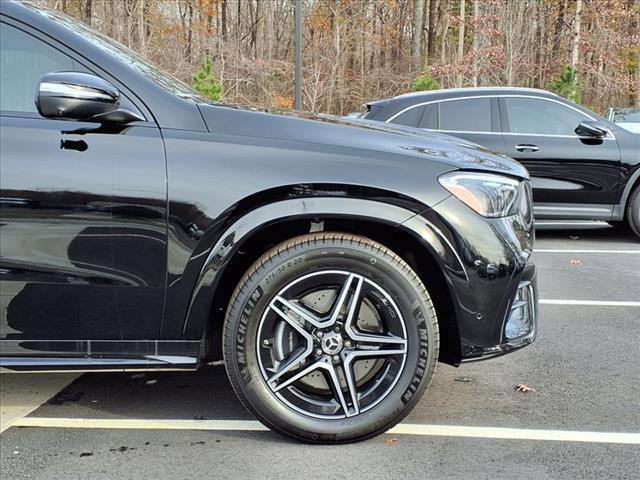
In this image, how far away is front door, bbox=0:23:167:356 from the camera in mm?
2555

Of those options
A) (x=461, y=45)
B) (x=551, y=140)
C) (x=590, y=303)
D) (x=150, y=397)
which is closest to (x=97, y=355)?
(x=150, y=397)

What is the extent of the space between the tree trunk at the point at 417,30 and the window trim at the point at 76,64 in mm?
27547

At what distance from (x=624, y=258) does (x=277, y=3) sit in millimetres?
25269

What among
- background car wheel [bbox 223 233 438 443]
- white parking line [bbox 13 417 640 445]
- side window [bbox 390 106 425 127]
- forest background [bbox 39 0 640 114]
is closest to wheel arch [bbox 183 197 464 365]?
background car wheel [bbox 223 233 438 443]

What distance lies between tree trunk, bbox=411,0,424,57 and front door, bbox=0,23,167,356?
2767 centimetres

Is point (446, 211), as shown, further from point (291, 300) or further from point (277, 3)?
point (277, 3)

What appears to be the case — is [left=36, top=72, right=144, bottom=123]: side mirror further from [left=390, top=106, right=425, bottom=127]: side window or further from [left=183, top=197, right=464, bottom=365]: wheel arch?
[left=390, top=106, right=425, bottom=127]: side window

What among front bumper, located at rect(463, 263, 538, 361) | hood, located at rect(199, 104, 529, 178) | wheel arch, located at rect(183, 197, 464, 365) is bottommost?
front bumper, located at rect(463, 263, 538, 361)

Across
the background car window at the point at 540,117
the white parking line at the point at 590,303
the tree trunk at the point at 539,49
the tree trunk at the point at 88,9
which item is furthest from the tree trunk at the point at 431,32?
the white parking line at the point at 590,303

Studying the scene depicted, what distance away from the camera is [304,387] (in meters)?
2.81

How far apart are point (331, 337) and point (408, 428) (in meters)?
0.63

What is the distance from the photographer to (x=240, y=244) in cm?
261

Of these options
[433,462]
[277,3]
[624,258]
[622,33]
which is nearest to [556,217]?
[624,258]

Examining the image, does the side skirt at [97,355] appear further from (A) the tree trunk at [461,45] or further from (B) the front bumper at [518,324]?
(A) the tree trunk at [461,45]
